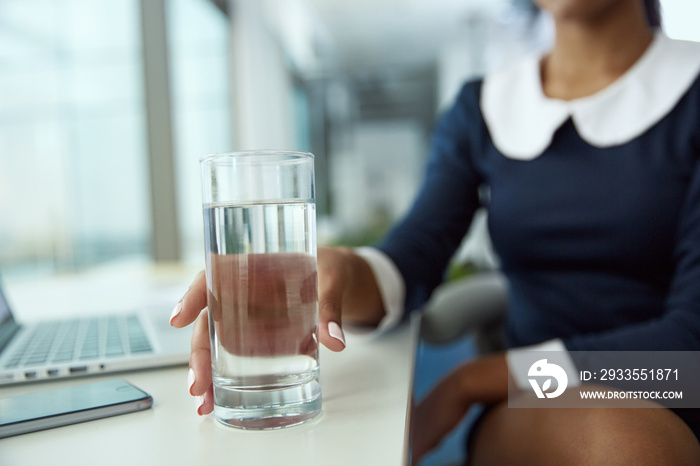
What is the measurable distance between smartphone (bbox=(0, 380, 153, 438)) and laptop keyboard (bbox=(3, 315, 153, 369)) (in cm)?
9

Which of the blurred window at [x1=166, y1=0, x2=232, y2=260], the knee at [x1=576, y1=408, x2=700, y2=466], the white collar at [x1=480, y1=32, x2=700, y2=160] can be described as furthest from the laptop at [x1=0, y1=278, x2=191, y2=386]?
the blurred window at [x1=166, y1=0, x2=232, y2=260]

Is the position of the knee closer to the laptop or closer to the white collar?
the laptop

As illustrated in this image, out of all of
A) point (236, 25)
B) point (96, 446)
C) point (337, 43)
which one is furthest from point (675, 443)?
point (337, 43)

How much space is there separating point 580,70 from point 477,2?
4401 mm

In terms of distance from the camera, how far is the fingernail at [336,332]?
39 cm

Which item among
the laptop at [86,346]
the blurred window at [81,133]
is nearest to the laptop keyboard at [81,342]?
the laptop at [86,346]

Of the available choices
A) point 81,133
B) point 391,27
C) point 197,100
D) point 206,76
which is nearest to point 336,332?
point 81,133

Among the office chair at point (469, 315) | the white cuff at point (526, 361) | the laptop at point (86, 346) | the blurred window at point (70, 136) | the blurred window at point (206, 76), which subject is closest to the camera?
the laptop at point (86, 346)

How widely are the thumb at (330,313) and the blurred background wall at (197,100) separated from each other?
117 millimetres

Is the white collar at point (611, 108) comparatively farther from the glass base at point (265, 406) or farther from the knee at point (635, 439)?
the glass base at point (265, 406)

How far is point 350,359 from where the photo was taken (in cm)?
57

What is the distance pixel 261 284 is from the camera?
0.36m

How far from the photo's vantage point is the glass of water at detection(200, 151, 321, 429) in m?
0.35

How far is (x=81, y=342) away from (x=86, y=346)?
0.03 meters
